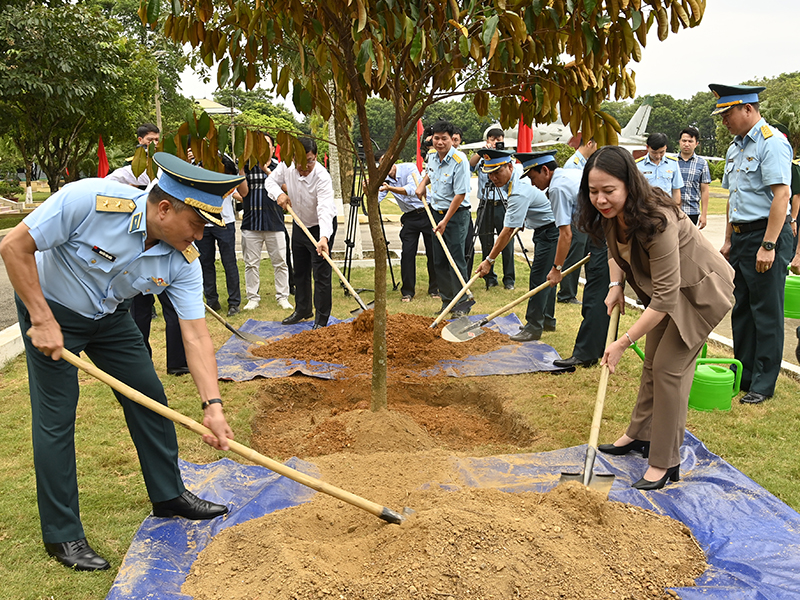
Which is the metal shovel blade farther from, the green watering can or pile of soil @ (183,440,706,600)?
pile of soil @ (183,440,706,600)

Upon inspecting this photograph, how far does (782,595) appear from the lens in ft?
7.47

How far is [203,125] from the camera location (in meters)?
2.90

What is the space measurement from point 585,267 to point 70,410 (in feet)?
12.9

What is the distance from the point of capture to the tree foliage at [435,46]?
275 cm

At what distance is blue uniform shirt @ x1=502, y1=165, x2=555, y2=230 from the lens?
19.1ft

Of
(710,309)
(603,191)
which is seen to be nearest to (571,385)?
(710,309)

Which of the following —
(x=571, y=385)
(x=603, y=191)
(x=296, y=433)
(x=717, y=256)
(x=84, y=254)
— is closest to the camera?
(x=84, y=254)

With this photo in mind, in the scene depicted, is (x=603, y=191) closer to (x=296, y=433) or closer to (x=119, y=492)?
(x=296, y=433)

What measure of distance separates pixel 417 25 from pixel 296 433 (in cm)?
259

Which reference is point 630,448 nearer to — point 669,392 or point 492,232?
point 669,392

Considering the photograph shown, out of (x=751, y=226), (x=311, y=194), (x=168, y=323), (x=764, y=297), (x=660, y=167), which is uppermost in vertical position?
(x=660, y=167)

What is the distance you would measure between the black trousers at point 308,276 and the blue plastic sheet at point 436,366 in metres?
0.93

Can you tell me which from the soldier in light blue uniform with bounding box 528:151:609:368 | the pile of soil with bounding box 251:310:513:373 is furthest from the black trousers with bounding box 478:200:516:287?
the soldier in light blue uniform with bounding box 528:151:609:368

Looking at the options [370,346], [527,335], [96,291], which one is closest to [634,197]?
[96,291]
